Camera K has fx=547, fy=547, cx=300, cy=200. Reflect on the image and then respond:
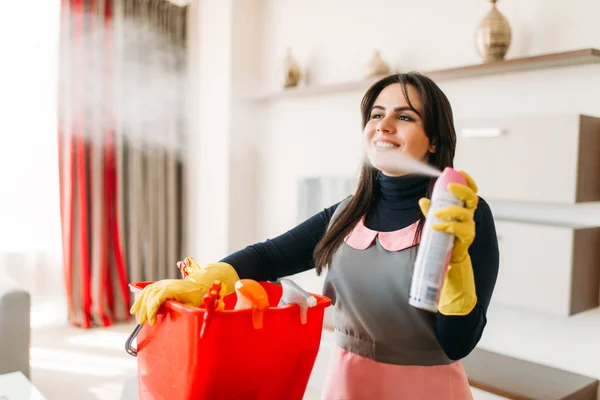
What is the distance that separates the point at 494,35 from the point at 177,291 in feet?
5.56

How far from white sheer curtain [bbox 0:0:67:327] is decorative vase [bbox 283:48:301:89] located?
1.31 m

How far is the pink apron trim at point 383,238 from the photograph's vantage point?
112 centimetres

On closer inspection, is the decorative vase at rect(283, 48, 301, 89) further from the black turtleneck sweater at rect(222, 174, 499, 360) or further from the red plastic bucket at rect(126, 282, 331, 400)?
the red plastic bucket at rect(126, 282, 331, 400)

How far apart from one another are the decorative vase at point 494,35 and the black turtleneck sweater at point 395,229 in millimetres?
1176

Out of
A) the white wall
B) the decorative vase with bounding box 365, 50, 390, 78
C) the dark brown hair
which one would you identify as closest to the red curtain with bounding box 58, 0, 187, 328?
the white wall

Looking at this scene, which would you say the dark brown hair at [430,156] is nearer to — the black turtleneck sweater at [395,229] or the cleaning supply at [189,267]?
the black turtleneck sweater at [395,229]

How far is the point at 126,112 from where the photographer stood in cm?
337

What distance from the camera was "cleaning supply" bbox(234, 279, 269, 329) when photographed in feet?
2.86

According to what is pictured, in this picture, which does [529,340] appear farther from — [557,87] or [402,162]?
[402,162]

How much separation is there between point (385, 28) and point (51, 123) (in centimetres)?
195

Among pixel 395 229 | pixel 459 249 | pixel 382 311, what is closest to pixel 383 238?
pixel 395 229

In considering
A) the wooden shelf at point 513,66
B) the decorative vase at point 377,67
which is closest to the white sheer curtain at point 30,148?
the wooden shelf at point 513,66

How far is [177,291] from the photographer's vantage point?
0.97 metres

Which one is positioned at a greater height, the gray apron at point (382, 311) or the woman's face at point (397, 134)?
the woman's face at point (397, 134)
